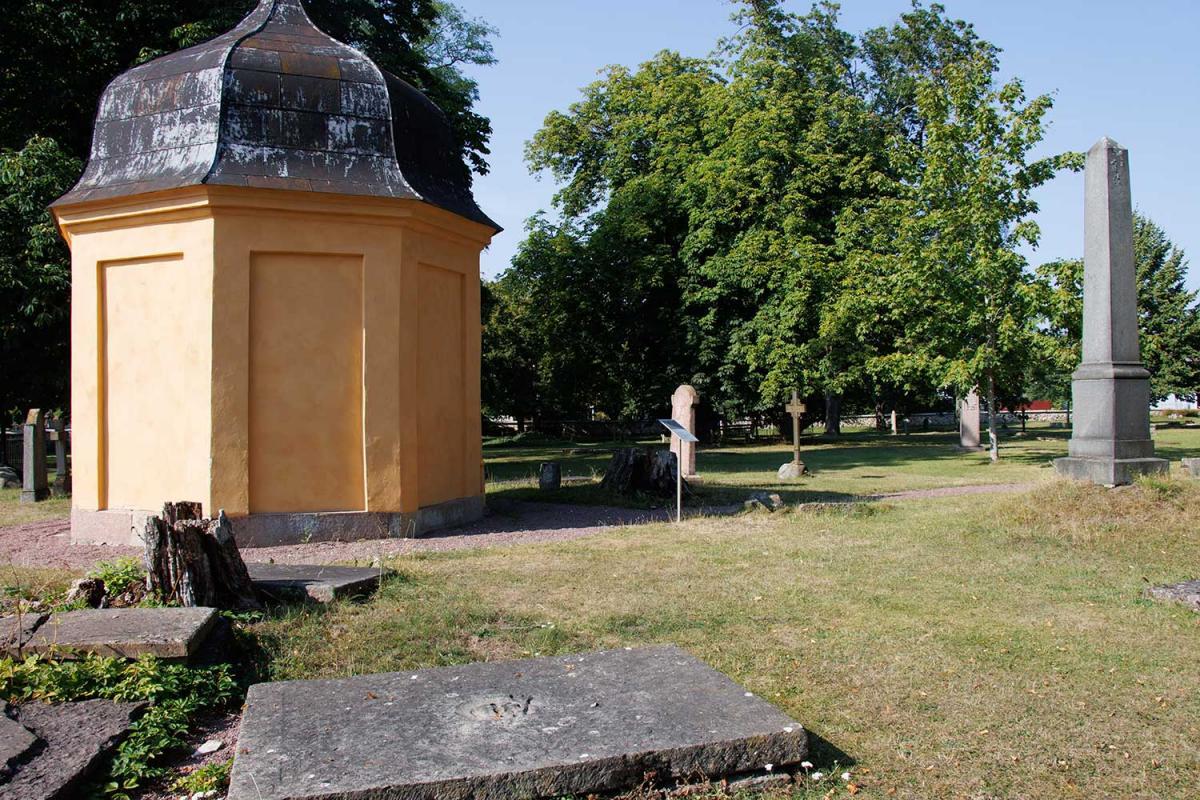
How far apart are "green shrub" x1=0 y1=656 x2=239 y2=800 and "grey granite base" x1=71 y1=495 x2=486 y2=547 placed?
5536mm

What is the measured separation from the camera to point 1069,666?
5.55 metres

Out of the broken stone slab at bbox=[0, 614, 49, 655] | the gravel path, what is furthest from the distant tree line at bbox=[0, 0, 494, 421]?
the broken stone slab at bbox=[0, 614, 49, 655]

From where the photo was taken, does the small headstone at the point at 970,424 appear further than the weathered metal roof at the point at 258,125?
Yes

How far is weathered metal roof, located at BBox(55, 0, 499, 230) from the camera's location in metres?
10.8

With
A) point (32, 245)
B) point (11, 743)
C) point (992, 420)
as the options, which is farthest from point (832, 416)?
point (11, 743)

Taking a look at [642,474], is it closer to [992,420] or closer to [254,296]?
[254,296]

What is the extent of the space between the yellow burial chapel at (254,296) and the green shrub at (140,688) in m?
5.60

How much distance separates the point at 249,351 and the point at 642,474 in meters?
7.18

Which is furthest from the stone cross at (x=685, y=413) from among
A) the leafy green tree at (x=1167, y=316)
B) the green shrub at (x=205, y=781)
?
the leafy green tree at (x=1167, y=316)

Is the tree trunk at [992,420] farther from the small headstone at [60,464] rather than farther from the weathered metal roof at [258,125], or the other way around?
the small headstone at [60,464]

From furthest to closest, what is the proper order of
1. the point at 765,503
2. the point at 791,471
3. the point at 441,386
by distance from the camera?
the point at 791,471 → the point at 765,503 → the point at 441,386

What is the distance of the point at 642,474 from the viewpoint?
51.8ft

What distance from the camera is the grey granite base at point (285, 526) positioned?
10.7 metres

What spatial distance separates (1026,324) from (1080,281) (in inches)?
64.8
